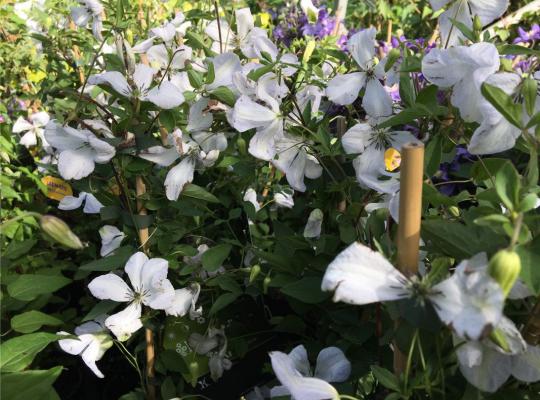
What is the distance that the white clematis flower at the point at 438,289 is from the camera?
392mm

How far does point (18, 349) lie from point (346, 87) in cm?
53

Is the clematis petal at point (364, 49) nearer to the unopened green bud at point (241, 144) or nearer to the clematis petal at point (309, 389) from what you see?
the unopened green bud at point (241, 144)

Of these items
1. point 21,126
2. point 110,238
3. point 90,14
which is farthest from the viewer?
point 21,126

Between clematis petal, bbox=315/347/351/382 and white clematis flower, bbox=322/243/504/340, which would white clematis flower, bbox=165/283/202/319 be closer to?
clematis petal, bbox=315/347/351/382

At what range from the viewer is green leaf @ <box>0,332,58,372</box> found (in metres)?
0.69

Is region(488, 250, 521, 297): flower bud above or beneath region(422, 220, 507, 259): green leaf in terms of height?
above

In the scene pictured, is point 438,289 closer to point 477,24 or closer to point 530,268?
point 530,268

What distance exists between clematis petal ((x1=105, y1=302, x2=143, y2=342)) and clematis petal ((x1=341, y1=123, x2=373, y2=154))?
38 cm

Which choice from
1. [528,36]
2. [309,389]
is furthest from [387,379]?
[528,36]

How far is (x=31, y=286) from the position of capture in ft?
2.77

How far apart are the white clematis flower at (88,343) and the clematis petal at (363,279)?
506 mm

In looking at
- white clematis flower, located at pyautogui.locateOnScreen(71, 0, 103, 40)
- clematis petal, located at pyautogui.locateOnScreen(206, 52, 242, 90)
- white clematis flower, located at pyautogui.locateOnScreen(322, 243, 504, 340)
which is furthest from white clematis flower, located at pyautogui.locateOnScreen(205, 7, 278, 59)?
white clematis flower, located at pyautogui.locateOnScreen(322, 243, 504, 340)

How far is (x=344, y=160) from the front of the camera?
83 centimetres

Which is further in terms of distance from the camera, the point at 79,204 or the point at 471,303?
the point at 79,204
